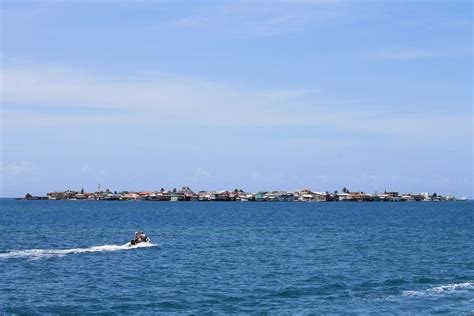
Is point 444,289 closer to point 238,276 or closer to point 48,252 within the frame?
point 238,276

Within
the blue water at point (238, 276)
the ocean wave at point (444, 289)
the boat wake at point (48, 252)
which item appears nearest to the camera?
the blue water at point (238, 276)

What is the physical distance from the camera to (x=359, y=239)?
10488 cm

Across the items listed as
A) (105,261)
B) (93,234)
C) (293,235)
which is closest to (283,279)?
(105,261)

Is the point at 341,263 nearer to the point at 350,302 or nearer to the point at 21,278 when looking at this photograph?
the point at 350,302

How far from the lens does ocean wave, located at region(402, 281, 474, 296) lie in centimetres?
5159

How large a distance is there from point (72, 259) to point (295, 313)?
119 ft

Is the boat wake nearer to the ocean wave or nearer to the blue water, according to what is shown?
the blue water

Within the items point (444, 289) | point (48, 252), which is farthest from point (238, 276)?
point (48, 252)

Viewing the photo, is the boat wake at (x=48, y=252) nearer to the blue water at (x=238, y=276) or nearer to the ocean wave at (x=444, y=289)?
the blue water at (x=238, y=276)

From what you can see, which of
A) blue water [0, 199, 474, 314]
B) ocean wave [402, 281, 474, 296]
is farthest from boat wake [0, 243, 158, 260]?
ocean wave [402, 281, 474, 296]

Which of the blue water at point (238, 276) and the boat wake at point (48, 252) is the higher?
the boat wake at point (48, 252)


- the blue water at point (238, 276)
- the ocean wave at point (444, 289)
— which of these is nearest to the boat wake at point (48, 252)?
the blue water at point (238, 276)

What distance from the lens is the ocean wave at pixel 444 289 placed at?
5159cm

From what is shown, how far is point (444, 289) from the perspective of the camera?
5328 cm
